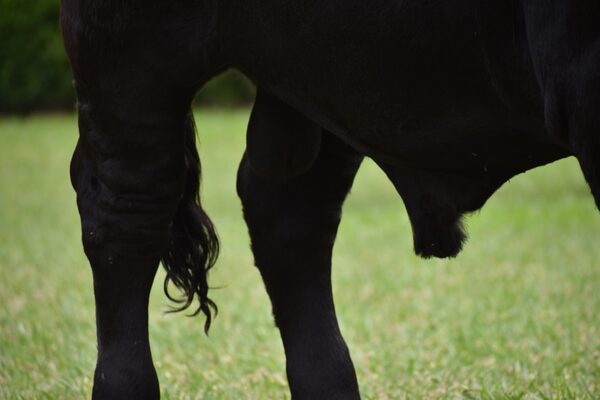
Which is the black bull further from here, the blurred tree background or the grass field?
the blurred tree background

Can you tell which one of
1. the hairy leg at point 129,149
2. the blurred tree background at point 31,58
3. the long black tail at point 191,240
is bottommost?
the blurred tree background at point 31,58

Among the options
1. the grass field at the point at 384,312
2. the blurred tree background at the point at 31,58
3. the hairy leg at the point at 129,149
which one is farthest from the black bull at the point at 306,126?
the blurred tree background at the point at 31,58

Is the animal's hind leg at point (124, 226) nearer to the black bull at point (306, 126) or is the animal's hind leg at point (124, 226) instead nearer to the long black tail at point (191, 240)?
the black bull at point (306, 126)

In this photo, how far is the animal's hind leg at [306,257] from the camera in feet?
10.1

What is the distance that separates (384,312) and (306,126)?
3294mm

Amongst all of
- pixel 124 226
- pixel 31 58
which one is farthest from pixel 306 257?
pixel 31 58

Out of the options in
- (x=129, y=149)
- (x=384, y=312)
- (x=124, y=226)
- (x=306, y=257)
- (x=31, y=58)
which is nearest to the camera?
(x=129, y=149)

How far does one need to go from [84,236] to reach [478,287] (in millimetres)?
4070

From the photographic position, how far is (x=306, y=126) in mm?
2926

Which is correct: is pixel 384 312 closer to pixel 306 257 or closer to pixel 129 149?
pixel 306 257

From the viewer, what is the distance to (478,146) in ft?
7.36

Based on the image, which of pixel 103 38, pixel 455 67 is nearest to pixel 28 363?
pixel 103 38

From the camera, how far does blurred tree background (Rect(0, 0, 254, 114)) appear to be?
1817 cm

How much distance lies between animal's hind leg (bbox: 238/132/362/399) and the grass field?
44 cm
